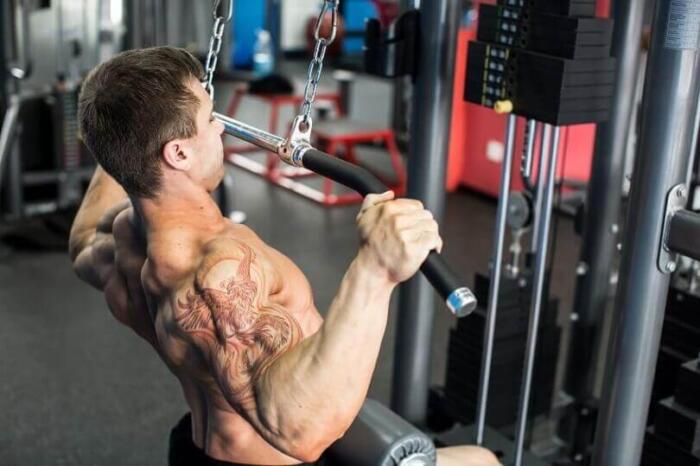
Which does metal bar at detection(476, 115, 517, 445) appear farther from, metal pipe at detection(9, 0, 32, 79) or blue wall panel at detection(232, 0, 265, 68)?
blue wall panel at detection(232, 0, 265, 68)

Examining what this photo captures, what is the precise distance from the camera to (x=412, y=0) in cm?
232

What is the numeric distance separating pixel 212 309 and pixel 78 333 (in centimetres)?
248

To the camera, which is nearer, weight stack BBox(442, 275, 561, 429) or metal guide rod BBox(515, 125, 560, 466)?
metal guide rod BBox(515, 125, 560, 466)

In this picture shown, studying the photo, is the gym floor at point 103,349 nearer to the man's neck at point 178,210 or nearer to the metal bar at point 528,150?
the metal bar at point 528,150

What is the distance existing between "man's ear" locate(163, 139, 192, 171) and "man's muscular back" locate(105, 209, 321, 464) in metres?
0.13

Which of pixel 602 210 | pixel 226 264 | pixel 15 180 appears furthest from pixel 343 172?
pixel 15 180

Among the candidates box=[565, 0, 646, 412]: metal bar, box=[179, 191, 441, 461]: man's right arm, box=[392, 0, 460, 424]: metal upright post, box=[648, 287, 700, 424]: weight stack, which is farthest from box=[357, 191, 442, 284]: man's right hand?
box=[565, 0, 646, 412]: metal bar

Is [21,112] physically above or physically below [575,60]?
below

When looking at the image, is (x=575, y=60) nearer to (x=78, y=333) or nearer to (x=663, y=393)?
(x=663, y=393)

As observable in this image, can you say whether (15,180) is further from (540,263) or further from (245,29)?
(245,29)

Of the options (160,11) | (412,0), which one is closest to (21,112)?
(160,11)

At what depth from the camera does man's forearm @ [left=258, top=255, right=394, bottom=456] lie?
1312mm

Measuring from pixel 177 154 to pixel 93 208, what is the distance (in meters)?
0.57

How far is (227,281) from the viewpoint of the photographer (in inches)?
55.1
